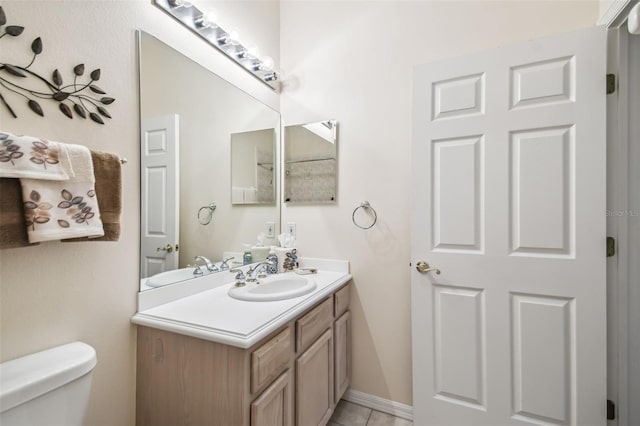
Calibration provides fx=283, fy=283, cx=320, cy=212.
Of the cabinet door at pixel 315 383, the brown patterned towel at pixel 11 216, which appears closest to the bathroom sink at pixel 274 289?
the cabinet door at pixel 315 383

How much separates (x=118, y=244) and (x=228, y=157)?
780 millimetres

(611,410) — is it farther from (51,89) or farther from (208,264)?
(51,89)

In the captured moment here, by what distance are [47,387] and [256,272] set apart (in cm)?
104

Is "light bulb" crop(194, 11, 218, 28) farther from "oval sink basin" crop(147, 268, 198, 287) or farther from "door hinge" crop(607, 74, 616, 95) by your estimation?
"door hinge" crop(607, 74, 616, 95)

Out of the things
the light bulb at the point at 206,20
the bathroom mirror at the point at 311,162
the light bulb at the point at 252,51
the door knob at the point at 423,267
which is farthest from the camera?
the bathroom mirror at the point at 311,162

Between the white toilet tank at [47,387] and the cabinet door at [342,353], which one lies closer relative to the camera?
the white toilet tank at [47,387]

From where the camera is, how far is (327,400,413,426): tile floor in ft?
5.50

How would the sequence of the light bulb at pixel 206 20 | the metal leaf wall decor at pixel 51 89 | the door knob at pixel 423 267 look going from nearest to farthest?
1. the metal leaf wall decor at pixel 51 89
2. the light bulb at pixel 206 20
3. the door knob at pixel 423 267

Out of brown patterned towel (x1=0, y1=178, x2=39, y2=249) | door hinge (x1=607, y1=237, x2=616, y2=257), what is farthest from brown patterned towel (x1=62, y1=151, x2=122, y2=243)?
door hinge (x1=607, y1=237, x2=616, y2=257)

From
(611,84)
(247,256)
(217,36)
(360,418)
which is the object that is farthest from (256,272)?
(611,84)

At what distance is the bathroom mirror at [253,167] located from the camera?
175 cm

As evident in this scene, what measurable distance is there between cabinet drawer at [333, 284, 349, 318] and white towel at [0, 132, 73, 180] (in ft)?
4.34

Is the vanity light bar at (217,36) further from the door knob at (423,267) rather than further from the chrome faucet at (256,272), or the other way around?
the door knob at (423,267)

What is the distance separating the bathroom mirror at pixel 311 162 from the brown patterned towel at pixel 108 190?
119 cm
